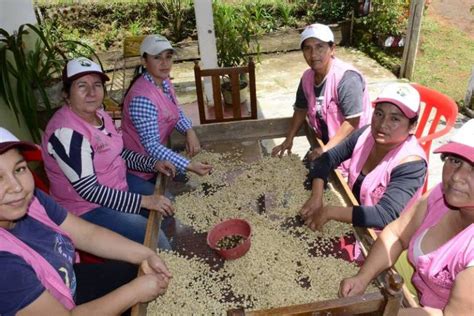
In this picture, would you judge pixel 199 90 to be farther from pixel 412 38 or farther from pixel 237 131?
pixel 412 38

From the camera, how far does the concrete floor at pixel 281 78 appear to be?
5.25m

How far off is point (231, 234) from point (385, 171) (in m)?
0.85

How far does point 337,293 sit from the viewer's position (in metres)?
1.53

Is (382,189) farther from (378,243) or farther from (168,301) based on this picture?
(168,301)

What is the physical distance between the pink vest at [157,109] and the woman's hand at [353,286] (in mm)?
1578

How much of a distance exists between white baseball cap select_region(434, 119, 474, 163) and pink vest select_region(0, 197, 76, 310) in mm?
1446

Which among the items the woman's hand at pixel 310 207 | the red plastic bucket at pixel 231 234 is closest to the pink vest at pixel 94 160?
the red plastic bucket at pixel 231 234

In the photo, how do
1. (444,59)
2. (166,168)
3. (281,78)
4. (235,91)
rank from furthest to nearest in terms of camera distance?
(444,59)
(281,78)
(235,91)
(166,168)

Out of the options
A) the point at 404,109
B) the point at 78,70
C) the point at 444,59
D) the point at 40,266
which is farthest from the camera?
the point at 444,59

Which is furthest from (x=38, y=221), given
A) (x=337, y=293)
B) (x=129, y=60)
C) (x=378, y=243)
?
(x=129, y=60)

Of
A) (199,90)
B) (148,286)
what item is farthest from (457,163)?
(199,90)

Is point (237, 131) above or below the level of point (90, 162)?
below

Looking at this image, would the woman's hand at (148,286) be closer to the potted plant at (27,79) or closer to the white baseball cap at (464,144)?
the white baseball cap at (464,144)

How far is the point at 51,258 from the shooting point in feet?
5.04
